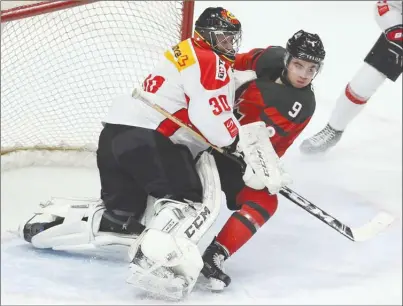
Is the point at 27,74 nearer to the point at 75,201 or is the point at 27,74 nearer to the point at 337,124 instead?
the point at 75,201

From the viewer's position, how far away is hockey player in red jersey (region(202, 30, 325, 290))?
1870mm

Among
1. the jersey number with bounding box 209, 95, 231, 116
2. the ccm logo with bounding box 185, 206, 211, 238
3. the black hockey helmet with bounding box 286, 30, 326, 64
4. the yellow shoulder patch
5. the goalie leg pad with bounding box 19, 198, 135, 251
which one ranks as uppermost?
the black hockey helmet with bounding box 286, 30, 326, 64

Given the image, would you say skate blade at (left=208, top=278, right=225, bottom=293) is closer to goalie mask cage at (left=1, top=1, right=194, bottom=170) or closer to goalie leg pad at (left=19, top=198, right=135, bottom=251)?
goalie leg pad at (left=19, top=198, right=135, bottom=251)

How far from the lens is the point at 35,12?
2031 mm

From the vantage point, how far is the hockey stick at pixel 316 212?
1.88 meters

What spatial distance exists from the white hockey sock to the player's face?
32.0 inches

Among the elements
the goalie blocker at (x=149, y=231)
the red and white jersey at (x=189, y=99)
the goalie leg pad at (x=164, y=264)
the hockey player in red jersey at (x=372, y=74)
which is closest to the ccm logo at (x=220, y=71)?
the red and white jersey at (x=189, y=99)

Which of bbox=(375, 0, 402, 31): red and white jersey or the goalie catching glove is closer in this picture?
the goalie catching glove

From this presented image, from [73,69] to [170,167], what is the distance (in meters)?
0.78

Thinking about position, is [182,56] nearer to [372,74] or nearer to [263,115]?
[263,115]

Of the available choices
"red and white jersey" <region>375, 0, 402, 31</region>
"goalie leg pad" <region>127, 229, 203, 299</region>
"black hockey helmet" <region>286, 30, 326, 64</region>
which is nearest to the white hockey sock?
"red and white jersey" <region>375, 0, 402, 31</region>

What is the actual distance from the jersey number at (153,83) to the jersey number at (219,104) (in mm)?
Answer: 146

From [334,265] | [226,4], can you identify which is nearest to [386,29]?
[334,265]

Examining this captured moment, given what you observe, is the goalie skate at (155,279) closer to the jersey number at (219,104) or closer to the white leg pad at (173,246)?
the white leg pad at (173,246)
